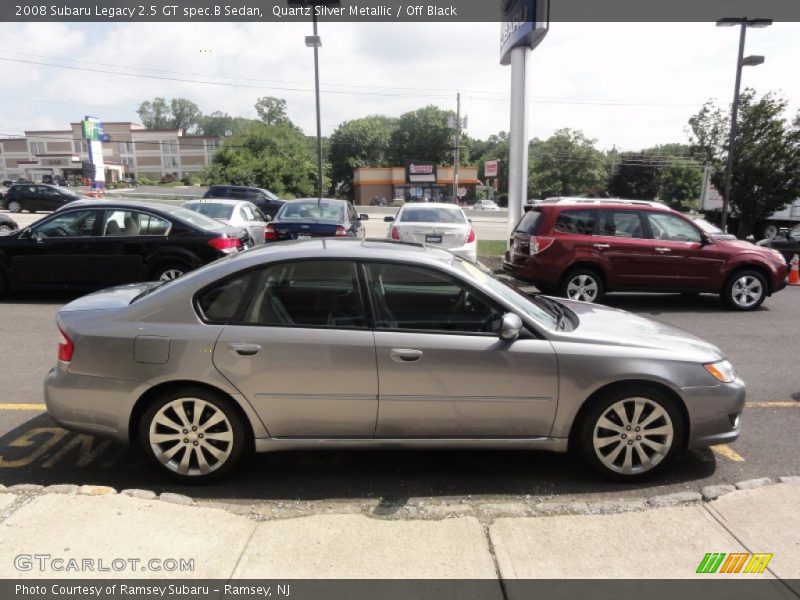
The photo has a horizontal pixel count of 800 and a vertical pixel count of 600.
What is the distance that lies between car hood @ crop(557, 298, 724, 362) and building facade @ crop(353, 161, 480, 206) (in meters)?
62.3

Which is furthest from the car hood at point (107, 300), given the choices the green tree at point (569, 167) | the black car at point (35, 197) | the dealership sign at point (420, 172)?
the green tree at point (569, 167)

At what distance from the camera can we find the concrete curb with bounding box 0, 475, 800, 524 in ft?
10.5

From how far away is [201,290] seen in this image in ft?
11.8

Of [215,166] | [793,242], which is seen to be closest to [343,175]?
[215,166]

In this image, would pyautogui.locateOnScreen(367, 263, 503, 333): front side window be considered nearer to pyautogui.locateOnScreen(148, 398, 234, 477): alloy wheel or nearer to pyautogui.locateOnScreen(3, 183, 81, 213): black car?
pyautogui.locateOnScreen(148, 398, 234, 477): alloy wheel

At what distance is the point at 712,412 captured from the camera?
3.59 meters

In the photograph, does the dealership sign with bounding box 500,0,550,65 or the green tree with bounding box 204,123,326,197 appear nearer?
the dealership sign with bounding box 500,0,550,65

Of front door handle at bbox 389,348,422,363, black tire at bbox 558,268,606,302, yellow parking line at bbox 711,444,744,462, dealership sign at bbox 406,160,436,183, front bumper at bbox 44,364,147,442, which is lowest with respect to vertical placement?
yellow parking line at bbox 711,444,744,462

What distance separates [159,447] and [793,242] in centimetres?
1649

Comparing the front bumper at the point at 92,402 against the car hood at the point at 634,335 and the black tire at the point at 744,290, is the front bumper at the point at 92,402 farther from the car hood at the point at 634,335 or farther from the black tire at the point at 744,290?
the black tire at the point at 744,290

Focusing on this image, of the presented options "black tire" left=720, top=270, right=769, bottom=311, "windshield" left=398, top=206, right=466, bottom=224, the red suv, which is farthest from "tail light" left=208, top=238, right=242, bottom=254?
"black tire" left=720, top=270, right=769, bottom=311

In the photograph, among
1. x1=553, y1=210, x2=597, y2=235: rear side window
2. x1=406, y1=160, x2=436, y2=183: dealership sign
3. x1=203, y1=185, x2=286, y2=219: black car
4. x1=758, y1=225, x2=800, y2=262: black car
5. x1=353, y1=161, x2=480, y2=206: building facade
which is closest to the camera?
x1=553, y1=210, x2=597, y2=235: rear side window

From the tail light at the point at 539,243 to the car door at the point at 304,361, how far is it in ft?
20.5

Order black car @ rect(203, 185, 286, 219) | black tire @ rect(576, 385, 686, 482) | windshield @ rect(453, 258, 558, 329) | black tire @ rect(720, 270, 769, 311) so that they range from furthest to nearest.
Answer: black car @ rect(203, 185, 286, 219) < black tire @ rect(720, 270, 769, 311) < windshield @ rect(453, 258, 558, 329) < black tire @ rect(576, 385, 686, 482)
